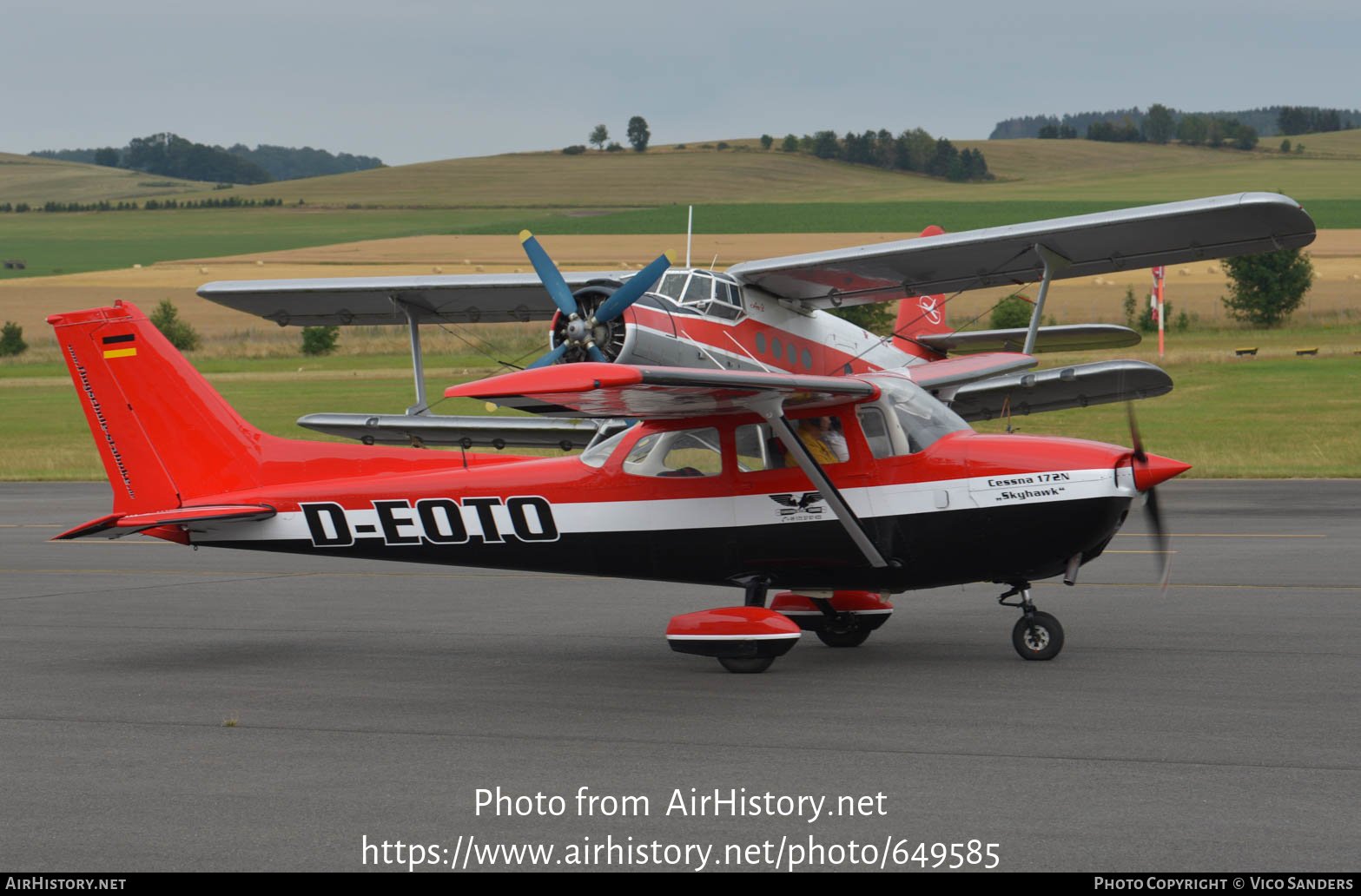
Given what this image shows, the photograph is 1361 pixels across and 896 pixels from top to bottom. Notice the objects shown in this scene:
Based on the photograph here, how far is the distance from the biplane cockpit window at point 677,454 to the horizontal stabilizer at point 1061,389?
9.12 metres

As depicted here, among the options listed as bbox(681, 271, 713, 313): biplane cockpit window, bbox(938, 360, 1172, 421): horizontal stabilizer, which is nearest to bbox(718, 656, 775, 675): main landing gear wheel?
bbox(681, 271, 713, 313): biplane cockpit window

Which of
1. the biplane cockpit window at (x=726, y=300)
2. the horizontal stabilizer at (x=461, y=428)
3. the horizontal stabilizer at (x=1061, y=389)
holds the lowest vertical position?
the horizontal stabilizer at (x=461, y=428)

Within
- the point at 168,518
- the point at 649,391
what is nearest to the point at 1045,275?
the point at 649,391

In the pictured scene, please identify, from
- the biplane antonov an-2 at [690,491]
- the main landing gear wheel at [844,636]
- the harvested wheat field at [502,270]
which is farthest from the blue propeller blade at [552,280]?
the harvested wheat field at [502,270]

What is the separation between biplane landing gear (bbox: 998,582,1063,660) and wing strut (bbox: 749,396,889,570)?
1.05 metres

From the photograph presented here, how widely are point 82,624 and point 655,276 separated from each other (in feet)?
22.2

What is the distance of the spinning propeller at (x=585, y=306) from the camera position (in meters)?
15.5

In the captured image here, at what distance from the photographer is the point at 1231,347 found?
53.1 meters

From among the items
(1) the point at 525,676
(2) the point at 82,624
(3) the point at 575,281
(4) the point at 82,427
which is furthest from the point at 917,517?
(4) the point at 82,427

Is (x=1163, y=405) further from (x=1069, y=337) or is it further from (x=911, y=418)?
(x=911, y=418)

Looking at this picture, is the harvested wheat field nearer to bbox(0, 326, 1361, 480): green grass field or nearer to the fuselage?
bbox(0, 326, 1361, 480): green grass field

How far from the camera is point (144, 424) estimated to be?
11492mm

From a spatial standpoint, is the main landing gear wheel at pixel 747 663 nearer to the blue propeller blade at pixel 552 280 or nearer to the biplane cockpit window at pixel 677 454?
the biplane cockpit window at pixel 677 454
